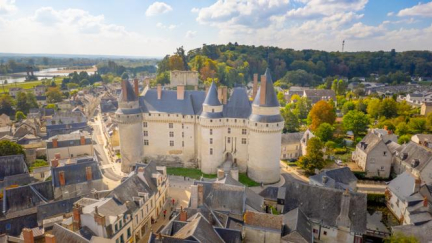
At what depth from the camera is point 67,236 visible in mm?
19281

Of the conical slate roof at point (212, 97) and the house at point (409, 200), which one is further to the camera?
the conical slate roof at point (212, 97)

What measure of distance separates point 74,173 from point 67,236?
12168 mm

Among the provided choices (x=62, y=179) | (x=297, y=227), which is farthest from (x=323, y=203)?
(x=62, y=179)

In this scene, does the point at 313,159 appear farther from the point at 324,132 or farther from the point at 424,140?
→ the point at 424,140

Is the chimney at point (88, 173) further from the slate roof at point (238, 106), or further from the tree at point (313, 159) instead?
the tree at point (313, 159)

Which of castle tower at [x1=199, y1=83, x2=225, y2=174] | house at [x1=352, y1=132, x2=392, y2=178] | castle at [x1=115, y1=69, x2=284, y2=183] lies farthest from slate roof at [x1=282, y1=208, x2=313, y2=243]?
house at [x1=352, y1=132, x2=392, y2=178]

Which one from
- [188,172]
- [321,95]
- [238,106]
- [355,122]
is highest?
[238,106]

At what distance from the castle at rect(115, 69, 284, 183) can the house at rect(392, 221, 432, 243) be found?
15.3m

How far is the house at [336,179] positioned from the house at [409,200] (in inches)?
163

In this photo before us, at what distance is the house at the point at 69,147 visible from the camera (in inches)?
1633

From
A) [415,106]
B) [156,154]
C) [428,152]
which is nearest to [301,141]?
[428,152]

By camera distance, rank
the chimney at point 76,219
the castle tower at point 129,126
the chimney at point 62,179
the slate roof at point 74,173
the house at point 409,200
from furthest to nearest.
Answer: the castle tower at point 129,126
the slate roof at point 74,173
the chimney at point 62,179
the house at point 409,200
the chimney at point 76,219

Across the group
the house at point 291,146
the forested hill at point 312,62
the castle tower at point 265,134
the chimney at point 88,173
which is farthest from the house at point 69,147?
the forested hill at point 312,62

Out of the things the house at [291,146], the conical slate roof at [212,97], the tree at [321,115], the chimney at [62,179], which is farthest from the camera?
the tree at [321,115]
